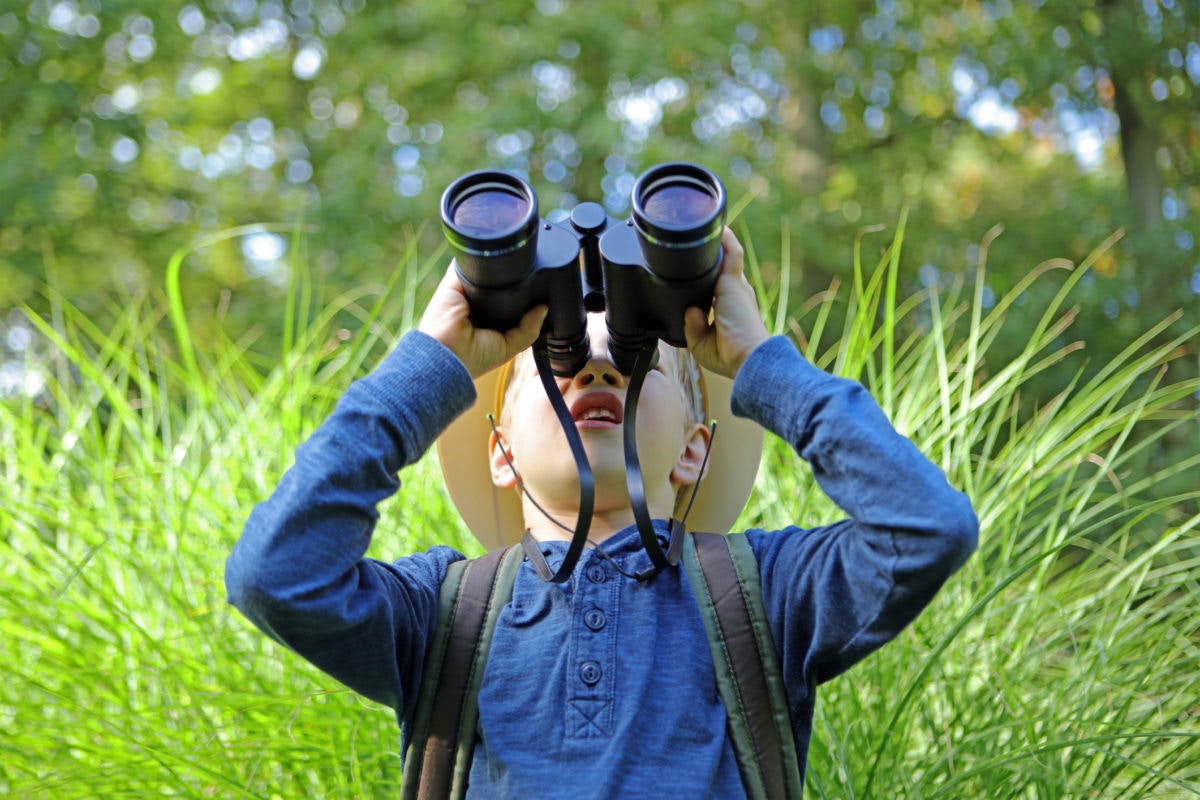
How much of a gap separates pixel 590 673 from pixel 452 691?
18 centimetres

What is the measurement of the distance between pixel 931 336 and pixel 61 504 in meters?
2.01

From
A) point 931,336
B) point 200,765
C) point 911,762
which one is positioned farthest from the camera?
point 931,336

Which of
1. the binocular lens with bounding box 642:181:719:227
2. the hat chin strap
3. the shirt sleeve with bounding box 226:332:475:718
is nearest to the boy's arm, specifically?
the shirt sleeve with bounding box 226:332:475:718

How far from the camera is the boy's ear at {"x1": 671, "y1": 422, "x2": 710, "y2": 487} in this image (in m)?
1.75

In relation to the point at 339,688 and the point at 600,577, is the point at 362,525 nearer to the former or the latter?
the point at 600,577

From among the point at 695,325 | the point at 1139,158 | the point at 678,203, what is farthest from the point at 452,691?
the point at 1139,158

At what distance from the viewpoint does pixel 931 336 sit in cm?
279

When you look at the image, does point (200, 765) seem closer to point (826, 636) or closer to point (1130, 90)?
point (826, 636)

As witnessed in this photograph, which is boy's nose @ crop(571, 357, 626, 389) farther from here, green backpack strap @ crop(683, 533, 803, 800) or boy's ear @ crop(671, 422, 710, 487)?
green backpack strap @ crop(683, 533, 803, 800)

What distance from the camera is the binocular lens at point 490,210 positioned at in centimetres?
141

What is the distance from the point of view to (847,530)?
1366mm

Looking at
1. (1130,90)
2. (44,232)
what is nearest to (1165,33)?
(1130,90)

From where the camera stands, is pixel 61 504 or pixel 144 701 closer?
pixel 144 701

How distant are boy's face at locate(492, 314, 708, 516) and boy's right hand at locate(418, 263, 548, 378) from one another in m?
0.12
